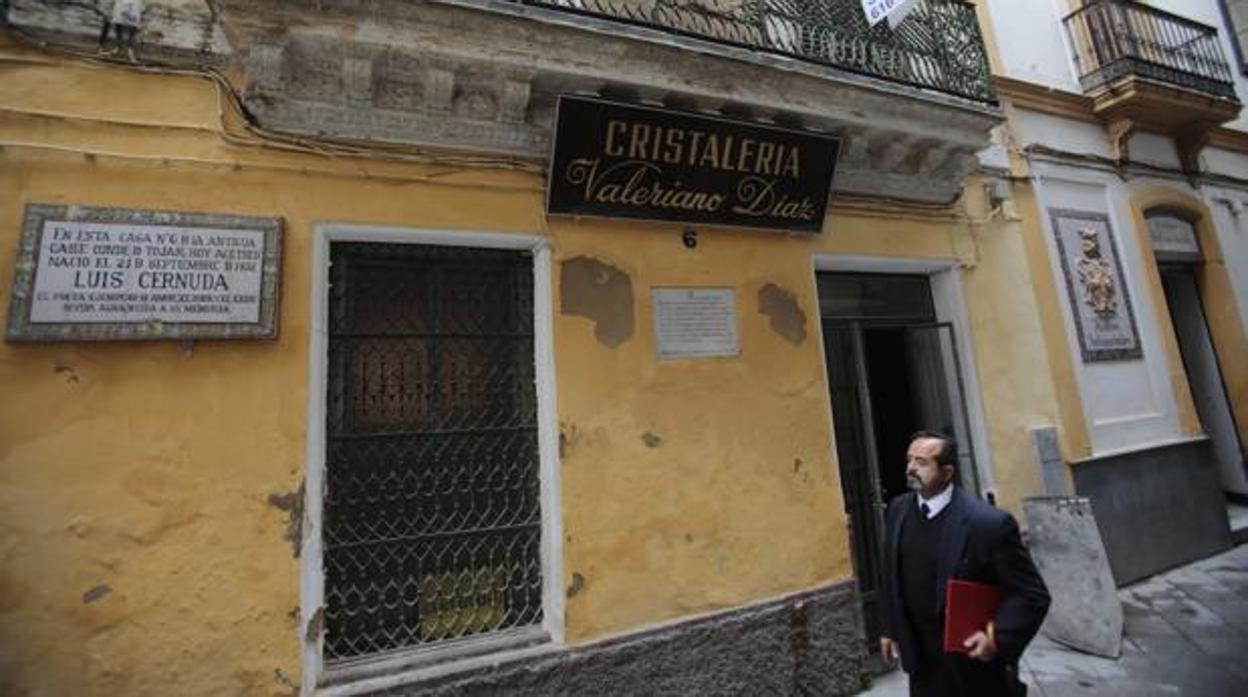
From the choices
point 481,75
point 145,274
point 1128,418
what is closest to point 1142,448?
point 1128,418

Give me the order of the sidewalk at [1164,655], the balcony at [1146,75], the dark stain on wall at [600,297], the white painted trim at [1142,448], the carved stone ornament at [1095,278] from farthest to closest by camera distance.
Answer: the balcony at [1146,75]
the carved stone ornament at [1095,278]
the white painted trim at [1142,448]
the sidewalk at [1164,655]
the dark stain on wall at [600,297]

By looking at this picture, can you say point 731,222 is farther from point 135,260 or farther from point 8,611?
point 8,611

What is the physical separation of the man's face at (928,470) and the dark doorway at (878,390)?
1.91m

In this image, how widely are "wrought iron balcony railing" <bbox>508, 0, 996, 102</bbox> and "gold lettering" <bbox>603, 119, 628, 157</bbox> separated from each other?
64 centimetres

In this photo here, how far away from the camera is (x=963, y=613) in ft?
8.20

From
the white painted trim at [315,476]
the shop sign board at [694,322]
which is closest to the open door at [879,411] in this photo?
the shop sign board at [694,322]

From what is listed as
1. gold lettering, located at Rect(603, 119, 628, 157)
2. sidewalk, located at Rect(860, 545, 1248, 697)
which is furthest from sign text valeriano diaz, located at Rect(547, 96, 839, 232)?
sidewalk, located at Rect(860, 545, 1248, 697)

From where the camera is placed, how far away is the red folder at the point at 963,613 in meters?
2.49

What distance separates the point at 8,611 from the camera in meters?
2.57

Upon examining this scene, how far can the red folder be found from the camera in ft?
8.17

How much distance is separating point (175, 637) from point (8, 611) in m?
0.63

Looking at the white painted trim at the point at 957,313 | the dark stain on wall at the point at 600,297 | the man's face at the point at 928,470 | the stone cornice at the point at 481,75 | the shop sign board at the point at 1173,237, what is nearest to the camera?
the man's face at the point at 928,470

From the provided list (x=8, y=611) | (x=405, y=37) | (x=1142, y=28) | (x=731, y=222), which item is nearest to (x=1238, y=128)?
(x=1142, y=28)

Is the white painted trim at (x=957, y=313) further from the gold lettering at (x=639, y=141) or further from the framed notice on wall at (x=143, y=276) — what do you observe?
the framed notice on wall at (x=143, y=276)
